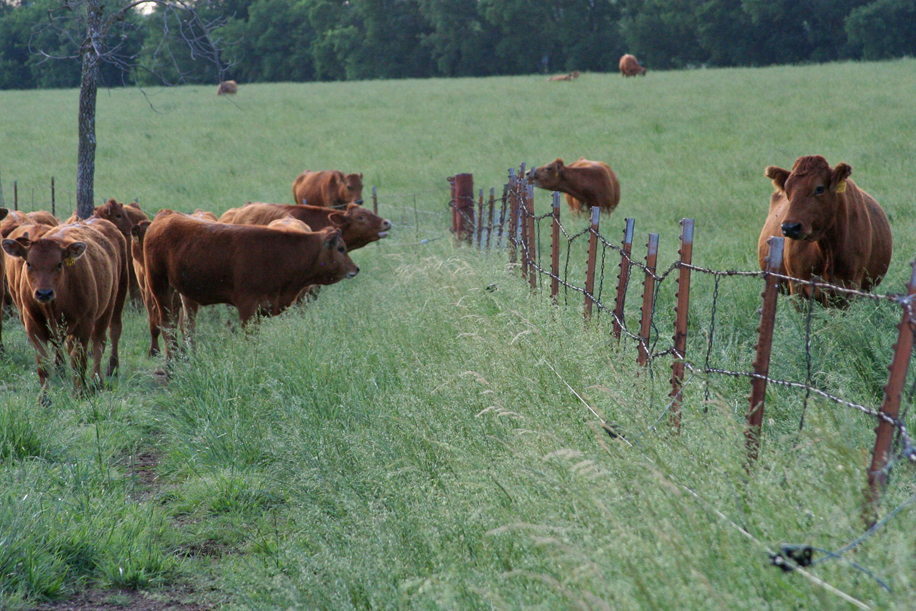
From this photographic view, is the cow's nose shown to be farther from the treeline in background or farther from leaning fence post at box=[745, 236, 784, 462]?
the treeline in background

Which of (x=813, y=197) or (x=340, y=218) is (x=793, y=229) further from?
(x=340, y=218)

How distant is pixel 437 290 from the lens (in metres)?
6.99

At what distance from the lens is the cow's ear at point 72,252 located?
686 cm

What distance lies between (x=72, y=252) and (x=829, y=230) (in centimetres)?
616

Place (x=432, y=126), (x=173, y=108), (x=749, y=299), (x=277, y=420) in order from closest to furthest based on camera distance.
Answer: (x=277, y=420) → (x=749, y=299) → (x=432, y=126) → (x=173, y=108)

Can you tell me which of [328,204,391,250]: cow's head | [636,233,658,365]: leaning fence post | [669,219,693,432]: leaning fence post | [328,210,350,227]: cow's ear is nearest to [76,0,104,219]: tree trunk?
[328,210,350,227]: cow's ear

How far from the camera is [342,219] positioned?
34.4 feet

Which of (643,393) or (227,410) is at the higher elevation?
(643,393)

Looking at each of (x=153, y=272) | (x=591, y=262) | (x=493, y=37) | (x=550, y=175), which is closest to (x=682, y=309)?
(x=591, y=262)

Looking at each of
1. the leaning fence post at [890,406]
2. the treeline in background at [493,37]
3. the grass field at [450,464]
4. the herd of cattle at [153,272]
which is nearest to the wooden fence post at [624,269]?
the grass field at [450,464]

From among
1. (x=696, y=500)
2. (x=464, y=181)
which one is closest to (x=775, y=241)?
(x=696, y=500)

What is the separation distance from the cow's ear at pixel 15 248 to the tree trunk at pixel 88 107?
185 inches

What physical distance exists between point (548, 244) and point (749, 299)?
5303 millimetres

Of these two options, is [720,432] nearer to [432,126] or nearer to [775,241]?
[775,241]
